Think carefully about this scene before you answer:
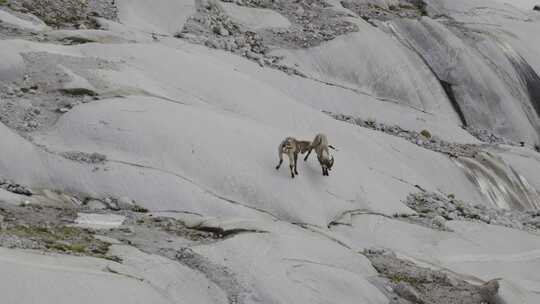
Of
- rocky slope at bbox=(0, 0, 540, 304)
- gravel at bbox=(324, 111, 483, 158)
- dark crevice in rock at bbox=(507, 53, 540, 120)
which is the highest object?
rocky slope at bbox=(0, 0, 540, 304)

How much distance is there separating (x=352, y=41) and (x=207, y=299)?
2509 centimetres

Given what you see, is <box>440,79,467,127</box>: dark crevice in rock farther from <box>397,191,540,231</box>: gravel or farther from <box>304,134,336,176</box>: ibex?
<box>304,134,336,176</box>: ibex

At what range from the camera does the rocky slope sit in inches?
470

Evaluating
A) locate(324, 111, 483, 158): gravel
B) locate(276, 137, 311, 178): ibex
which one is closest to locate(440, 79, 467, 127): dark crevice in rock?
locate(324, 111, 483, 158): gravel

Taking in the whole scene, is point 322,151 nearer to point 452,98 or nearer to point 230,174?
point 230,174

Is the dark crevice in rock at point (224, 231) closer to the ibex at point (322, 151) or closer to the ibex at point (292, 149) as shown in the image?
the ibex at point (292, 149)

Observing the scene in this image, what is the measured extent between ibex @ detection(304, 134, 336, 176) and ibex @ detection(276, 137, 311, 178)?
0.76ft

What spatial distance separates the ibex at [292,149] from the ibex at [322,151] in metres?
0.23

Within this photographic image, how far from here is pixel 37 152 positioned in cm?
1554

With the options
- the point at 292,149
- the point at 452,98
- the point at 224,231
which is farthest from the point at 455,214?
the point at 452,98

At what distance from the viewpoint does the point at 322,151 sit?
17766mm

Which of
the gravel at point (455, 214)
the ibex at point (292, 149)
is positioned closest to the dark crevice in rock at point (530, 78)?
the gravel at point (455, 214)

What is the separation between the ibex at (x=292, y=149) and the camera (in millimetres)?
16984

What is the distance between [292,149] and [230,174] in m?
1.74
